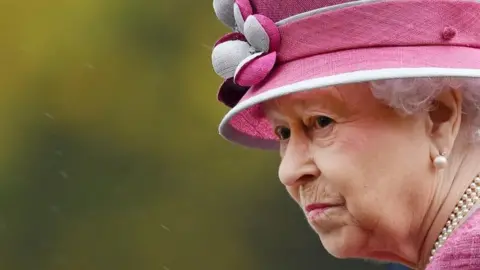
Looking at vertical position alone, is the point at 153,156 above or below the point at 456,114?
below

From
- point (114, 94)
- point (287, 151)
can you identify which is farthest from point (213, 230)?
point (287, 151)

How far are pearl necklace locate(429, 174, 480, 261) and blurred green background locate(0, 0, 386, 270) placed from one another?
221 centimetres

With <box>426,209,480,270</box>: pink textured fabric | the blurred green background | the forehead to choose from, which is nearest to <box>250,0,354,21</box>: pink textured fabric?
the forehead

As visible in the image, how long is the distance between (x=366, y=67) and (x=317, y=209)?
0.90 feet

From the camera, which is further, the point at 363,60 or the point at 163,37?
the point at 163,37

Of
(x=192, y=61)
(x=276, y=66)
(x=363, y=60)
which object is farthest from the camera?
(x=192, y=61)

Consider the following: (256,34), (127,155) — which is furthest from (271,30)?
(127,155)

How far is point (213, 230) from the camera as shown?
12.2 ft

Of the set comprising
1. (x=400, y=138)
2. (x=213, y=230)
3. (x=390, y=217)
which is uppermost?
(x=400, y=138)

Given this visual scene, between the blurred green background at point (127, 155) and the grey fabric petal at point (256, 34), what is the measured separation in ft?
6.95

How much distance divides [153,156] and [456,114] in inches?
91.7

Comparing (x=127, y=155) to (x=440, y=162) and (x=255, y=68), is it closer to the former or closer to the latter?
(x=255, y=68)

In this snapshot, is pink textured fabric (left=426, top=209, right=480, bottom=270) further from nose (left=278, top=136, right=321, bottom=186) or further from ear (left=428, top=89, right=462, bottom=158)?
nose (left=278, top=136, right=321, bottom=186)

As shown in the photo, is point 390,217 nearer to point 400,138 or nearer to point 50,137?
point 400,138
